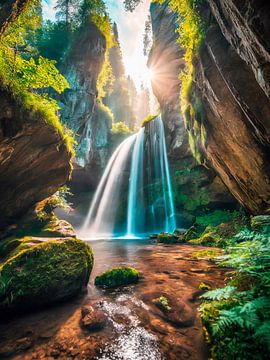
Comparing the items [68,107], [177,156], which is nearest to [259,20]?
[177,156]

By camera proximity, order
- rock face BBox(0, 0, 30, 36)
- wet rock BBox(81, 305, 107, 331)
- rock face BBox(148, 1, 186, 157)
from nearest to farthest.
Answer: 1. wet rock BBox(81, 305, 107, 331)
2. rock face BBox(0, 0, 30, 36)
3. rock face BBox(148, 1, 186, 157)

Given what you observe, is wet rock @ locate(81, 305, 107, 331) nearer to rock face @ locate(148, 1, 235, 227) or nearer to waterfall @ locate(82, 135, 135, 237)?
rock face @ locate(148, 1, 235, 227)

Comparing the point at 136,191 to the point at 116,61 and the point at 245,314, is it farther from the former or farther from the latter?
the point at 116,61

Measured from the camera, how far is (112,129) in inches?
1136

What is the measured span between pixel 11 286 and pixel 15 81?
15.7 ft

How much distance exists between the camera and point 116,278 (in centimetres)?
490

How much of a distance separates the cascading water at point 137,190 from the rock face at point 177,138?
1.48 m

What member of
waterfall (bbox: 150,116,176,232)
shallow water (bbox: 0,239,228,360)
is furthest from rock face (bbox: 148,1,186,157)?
shallow water (bbox: 0,239,228,360)

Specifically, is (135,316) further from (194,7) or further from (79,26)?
(79,26)

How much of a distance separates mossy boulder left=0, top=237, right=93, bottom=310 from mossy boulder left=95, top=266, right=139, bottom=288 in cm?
53

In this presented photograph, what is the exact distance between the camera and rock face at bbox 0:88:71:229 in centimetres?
552

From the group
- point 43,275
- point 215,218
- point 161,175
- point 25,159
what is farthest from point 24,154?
point 161,175

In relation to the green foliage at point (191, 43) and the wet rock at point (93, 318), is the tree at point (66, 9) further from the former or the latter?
the wet rock at point (93, 318)

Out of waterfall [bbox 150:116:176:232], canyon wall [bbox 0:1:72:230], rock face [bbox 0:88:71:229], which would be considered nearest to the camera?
canyon wall [bbox 0:1:72:230]
